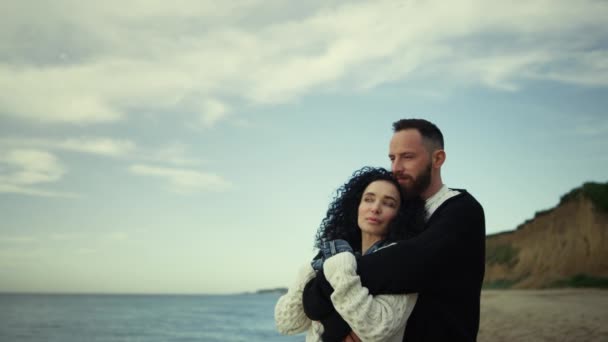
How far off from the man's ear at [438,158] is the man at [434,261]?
3 centimetres

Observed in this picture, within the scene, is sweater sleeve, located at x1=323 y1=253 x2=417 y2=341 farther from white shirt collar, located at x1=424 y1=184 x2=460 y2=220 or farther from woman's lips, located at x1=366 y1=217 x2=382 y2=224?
white shirt collar, located at x1=424 y1=184 x2=460 y2=220

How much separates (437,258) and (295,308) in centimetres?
95

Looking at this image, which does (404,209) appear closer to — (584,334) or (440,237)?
(440,237)

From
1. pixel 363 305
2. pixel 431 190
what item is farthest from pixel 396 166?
pixel 363 305

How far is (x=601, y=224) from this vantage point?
30344 mm

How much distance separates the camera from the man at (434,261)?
3.34 metres

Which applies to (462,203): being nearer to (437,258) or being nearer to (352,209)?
(437,258)

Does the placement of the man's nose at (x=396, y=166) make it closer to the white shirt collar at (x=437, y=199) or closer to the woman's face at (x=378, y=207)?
the woman's face at (x=378, y=207)

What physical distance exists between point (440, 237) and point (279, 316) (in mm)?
1150

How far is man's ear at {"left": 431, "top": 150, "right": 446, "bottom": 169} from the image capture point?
4043mm

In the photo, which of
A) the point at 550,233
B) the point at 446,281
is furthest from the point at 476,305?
the point at 550,233

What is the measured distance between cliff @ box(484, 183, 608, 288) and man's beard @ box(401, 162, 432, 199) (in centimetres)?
2672

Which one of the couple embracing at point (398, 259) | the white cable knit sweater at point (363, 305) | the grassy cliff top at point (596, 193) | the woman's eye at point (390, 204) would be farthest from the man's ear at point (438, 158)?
the grassy cliff top at point (596, 193)

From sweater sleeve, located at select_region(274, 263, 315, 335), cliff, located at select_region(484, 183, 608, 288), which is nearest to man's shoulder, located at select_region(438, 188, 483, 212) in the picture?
sweater sleeve, located at select_region(274, 263, 315, 335)
